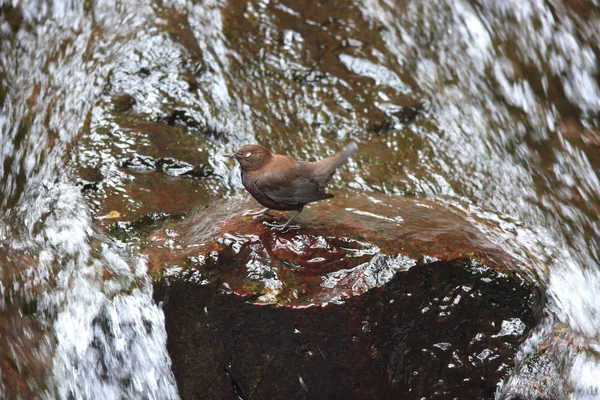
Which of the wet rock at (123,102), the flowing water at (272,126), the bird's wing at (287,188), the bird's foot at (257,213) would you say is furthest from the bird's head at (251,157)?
the wet rock at (123,102)

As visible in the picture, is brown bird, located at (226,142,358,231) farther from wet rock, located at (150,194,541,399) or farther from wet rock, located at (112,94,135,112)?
wet rock, located at (112,94,135,112)

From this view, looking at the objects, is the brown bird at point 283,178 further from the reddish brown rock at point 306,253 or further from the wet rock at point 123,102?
the wet rock at point 123,102

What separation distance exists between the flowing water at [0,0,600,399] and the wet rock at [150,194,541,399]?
0.20 metres

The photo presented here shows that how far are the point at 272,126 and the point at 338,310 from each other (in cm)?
272

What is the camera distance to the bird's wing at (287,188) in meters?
4.22

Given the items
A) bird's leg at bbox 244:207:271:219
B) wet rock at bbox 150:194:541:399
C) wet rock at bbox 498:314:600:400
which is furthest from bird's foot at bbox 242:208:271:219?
wet rock at bbox 498:314:600:400

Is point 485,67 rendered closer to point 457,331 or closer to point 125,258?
point 457,331

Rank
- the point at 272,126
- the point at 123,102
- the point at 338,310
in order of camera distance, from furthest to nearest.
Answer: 1. the point at 272,126
2. the point at 123,102
3. the point at 338,310

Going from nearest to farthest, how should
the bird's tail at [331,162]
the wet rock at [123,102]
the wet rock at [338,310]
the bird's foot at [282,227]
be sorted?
the wet rock at [338,310] → the bird's foot at [282,227] → the bird's tail at [331,162] → the wet rock at [123,102]

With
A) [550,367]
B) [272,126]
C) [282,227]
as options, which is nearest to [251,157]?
[282,227]

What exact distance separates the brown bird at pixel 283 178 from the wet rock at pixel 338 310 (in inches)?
7.1

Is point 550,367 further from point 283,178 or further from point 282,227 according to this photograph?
point 283,178

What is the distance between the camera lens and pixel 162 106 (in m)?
5.92

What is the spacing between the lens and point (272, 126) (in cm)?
625
